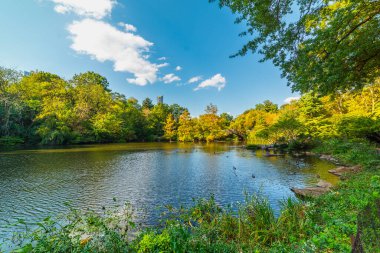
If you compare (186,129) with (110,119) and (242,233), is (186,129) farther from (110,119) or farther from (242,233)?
(242,233)

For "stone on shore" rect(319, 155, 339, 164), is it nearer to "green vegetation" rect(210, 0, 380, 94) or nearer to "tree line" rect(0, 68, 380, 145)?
"tree line" rect(0, 68, 380, 145)

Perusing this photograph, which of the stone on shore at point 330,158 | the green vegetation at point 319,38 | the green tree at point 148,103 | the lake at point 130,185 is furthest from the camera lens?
the green tree at point 148,103

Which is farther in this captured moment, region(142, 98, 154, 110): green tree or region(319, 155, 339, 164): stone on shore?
region(142, 98, 154, 110): green tree

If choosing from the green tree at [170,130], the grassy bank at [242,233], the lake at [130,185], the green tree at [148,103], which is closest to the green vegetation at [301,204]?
the grassy bank at [242,233]

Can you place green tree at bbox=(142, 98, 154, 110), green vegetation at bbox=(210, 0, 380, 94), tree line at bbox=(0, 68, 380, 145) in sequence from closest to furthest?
1. green vegetation at bbox=(210, 0, 380, 94)
2. tree line at bbox=(0, 68, 380, 145)
3. green tree at bbox=(142, 98, 154, 110)

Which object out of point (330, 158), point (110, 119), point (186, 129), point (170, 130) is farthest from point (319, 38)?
point (170, 130)

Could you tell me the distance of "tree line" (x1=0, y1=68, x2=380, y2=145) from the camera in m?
23.7

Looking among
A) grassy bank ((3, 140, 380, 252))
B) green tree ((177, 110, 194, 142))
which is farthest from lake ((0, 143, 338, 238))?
green tree ((177, 110, 194, 142))

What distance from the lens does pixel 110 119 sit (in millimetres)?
41938

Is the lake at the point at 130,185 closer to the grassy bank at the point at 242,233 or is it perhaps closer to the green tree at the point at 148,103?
the grassy bank at the point at 242,233

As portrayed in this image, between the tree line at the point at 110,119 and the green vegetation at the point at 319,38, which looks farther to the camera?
the tree line at the point at 110,119

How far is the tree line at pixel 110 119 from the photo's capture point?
77.8 feet

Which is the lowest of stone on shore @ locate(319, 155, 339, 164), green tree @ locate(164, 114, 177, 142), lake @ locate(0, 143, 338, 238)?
lake @ locate(0, 143, 338, 238)

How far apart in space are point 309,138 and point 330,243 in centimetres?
2336
